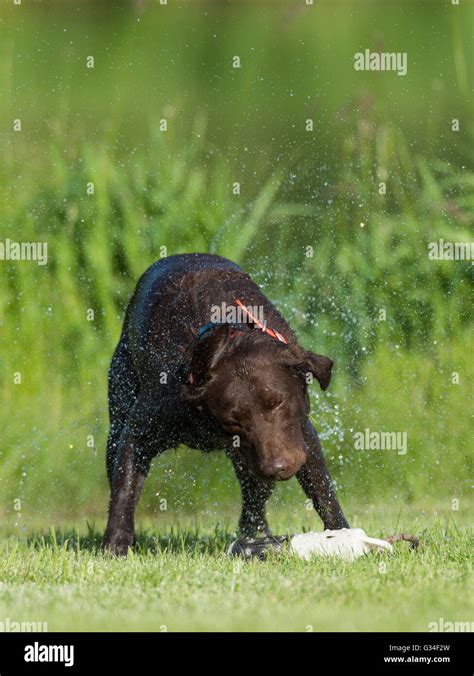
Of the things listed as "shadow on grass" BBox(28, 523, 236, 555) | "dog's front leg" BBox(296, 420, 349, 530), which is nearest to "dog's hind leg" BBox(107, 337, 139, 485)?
"shadow on grass" BBox(28, 523, 236, 555)

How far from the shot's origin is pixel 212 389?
5562 millimetres

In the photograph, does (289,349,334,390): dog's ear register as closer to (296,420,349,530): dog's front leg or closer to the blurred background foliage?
(296,420,349,530): dog's front leg

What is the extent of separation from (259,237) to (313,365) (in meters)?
4.04

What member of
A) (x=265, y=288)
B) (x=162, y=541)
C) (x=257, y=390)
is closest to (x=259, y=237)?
(x=265, y=288)

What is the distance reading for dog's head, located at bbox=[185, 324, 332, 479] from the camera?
17.5ft

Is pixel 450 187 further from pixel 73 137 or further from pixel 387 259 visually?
pixel 73 137

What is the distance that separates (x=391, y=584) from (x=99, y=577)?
46.2 inches

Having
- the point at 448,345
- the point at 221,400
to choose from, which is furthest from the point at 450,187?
the point at 221,400

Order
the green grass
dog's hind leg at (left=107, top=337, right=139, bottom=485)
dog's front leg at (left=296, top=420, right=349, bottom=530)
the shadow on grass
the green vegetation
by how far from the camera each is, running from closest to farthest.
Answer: the green grass < dog's front leg at (left=296, top=420, right=349, bottom=530) < the shadow on grass < dog's hind leg at (left=107, top=337, right=139, bottom=485) < the green vegetation

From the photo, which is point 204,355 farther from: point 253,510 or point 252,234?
point 252,234

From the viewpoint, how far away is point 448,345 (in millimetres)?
9125

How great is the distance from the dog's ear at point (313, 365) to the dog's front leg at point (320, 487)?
2.10ft

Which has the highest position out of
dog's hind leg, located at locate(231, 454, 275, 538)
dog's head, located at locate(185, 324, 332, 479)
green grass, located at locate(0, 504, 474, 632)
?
dog's head, located at locate(185, 324, 332, 479)

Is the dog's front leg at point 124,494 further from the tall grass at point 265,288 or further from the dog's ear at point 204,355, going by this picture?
the tall grass at point 265,288
